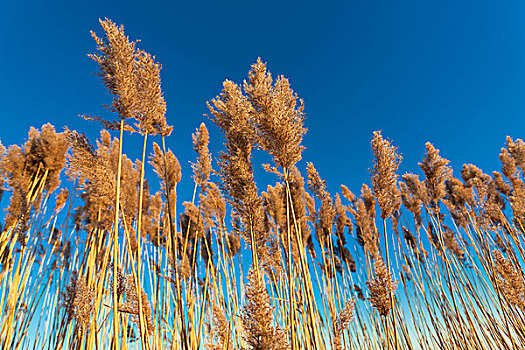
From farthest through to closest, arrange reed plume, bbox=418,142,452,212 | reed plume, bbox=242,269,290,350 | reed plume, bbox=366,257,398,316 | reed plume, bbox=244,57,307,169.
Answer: reed plume, bbox=418,142,452,212
reed plume, bbox=244,57,307,169
reed plume, bbox=366,257,398,316
reed plume, bbox=242,269,290,350

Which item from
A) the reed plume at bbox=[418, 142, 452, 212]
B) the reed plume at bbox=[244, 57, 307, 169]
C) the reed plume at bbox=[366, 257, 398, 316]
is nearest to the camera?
the reed plume at bbox=[366, 257, 398, 316]

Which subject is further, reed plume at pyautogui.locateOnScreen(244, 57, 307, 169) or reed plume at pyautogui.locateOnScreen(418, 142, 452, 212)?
reed plume at pyautogui.locateOnScreen(418, 142, 452, 212)

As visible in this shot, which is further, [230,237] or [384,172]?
[230,237]

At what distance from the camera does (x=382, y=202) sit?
2.46 m

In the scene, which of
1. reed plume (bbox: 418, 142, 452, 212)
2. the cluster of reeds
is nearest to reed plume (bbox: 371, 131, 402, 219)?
the cluster of reeds

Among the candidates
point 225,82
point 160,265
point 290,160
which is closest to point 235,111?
point 225,82

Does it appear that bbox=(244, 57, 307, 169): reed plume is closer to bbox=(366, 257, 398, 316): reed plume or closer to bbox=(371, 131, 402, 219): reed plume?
bbox=(371, 131, 402, 219): reed plume

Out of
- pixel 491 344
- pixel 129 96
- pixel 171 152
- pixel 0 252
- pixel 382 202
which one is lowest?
pixel 491 344

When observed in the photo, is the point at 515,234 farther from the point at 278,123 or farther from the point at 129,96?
the point at 129,96

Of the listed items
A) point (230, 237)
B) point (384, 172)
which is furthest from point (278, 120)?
point (230, 237)

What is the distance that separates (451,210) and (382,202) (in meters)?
6.50

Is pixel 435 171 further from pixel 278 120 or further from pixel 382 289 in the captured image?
pixel 278 120

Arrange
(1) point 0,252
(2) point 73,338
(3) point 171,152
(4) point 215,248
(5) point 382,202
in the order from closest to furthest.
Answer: (5) point 382,202 → (2) point 73,338 → (1) point 0,252 → (3) point 171,152 → (4) point 215,248

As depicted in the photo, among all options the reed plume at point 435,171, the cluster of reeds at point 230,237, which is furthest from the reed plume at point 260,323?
the reed plume at point 435,171
